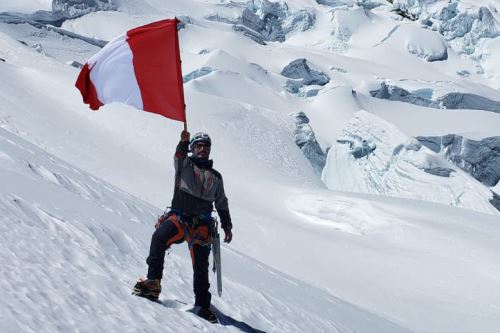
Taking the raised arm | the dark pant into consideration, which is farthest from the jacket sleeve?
the raised arm

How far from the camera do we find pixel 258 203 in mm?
20016

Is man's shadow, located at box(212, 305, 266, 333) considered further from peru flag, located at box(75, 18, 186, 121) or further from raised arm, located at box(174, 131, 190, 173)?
peru flag, located at box(75, 18, 186, 121)

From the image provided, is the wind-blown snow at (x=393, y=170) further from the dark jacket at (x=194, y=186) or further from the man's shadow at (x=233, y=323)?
the dark jacket at (x=194, y=186)

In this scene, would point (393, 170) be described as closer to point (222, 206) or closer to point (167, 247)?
point (222, 206)

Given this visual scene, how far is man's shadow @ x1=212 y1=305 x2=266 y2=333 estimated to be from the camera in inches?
201

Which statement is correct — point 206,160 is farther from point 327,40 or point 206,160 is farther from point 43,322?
point 327,40

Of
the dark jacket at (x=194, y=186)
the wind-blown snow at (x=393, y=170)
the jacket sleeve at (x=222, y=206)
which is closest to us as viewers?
the dark jacket at (x=194, y=186)

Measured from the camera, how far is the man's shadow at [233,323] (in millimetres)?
5102

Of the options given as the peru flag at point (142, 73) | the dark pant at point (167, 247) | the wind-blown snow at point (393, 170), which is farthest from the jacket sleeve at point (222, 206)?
the wind-blown snow at point (393, 170)

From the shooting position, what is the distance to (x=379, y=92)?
215 feet

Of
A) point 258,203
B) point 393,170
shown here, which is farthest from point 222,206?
point 393,170

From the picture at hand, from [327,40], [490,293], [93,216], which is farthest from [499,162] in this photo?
[327,40]

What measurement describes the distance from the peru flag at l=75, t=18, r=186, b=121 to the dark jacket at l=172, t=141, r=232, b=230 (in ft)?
2.32

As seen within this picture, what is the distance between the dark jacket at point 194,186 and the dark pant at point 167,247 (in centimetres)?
19
